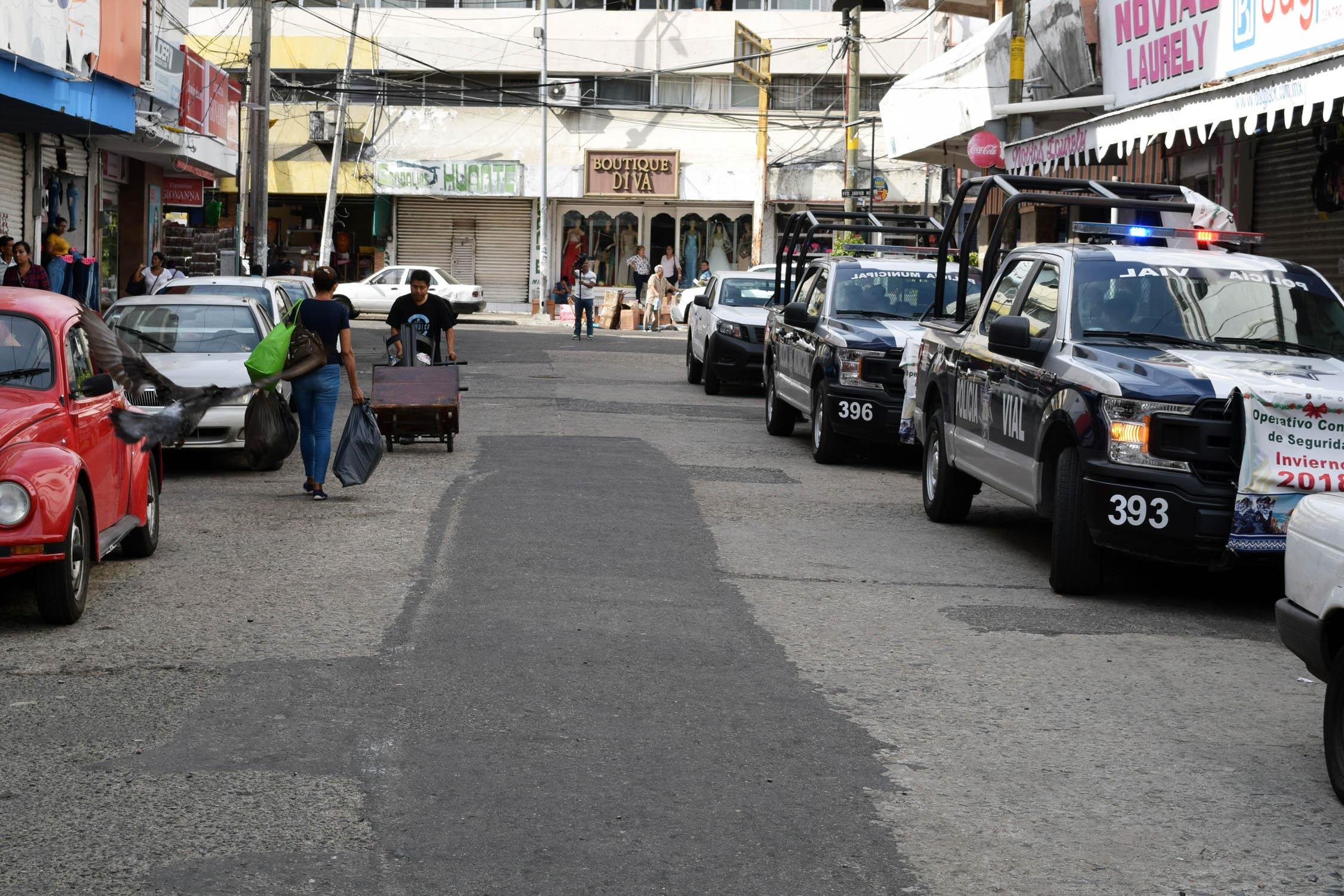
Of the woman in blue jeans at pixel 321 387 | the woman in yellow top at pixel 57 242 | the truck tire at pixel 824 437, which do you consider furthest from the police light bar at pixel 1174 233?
the woman in yellow top at pixel 57 242

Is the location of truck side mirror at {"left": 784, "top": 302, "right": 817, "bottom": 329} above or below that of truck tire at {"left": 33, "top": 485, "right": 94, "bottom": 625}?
above

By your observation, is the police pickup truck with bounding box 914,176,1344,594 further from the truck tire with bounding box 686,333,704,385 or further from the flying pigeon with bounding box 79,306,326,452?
the truck tire with bounding box 686,333,704,385

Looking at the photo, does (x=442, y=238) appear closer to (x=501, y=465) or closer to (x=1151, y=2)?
(x=1151, y=2)

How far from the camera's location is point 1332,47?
1485 centimetres

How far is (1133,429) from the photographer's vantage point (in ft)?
29.1

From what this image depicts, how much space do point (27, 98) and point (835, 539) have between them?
1128 cm

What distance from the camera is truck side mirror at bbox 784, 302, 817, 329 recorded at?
16234mm

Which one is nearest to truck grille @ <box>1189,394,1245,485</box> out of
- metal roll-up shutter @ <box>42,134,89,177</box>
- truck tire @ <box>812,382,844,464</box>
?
truck tire @ <box>812,382,844,464</box>

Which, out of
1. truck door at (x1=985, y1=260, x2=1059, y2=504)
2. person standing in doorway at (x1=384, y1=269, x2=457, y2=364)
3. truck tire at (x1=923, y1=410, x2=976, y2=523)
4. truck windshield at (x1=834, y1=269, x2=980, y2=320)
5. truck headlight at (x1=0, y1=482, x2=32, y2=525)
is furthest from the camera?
person standing in doorway at (x1=384, y1=269, x2=457, y2=364)

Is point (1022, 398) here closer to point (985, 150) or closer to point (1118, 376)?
point (1118, 376)

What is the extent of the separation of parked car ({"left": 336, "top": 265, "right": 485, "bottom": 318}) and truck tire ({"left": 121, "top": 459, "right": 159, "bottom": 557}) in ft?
112

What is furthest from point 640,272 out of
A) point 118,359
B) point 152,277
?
point 118,359

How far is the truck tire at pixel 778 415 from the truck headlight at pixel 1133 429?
355 inches

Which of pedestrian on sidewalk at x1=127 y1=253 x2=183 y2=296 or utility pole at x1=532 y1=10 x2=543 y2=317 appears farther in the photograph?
utility pole at x1=532 y1=10 x2=543 y2=317
